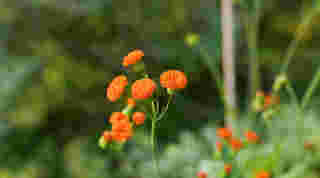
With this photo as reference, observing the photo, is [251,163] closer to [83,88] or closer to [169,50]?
[169,50]

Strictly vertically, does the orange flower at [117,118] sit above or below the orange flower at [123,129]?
above

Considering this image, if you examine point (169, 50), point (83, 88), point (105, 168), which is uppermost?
point (169, 50)

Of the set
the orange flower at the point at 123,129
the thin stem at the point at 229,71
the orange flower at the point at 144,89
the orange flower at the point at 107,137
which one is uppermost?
the thin stem at the point at 229,71

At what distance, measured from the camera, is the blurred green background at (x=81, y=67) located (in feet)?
4.11

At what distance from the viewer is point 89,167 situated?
1206 millimetres

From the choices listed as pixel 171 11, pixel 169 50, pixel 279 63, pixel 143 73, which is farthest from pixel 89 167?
pixel 279 63

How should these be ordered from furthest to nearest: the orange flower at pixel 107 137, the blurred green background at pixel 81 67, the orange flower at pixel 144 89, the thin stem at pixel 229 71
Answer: the blurred green background at pixel 81 67, the thin stem at pixel 229 71, the orange flower at pixel 107 137, the orange flower at pixel 144 89

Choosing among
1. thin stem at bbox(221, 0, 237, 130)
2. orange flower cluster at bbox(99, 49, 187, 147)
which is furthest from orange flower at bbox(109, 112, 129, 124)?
thin stem at bbox(221, 0, 237, 130)

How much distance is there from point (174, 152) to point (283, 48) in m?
1.00

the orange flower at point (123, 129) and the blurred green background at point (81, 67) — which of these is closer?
the orange flower at point (123, 129)

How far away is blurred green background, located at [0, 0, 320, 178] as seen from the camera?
125 centimetres

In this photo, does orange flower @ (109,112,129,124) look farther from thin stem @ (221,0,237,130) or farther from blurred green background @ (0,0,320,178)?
blurred green background @ (0,0,320,178)

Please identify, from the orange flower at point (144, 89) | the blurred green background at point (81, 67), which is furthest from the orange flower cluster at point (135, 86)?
the blurred green background at point (81, 67)

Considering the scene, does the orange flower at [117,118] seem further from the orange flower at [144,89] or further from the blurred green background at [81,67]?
the blurred green background at [81,67]
